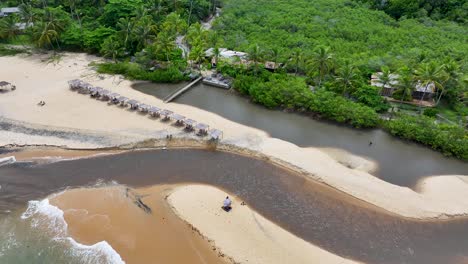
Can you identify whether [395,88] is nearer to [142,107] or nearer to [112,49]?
[142,107]

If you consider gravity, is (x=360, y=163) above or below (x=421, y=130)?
below

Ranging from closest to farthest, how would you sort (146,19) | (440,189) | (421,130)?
(440,189) → (421,130) → (146,19)

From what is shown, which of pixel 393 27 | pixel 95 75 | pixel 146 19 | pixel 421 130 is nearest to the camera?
pixel 421 130

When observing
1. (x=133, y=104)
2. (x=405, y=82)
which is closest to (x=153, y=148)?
(x=133, y=104)

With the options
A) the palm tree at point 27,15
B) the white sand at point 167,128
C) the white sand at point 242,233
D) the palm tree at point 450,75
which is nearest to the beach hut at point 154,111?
the white sand at point 167,128

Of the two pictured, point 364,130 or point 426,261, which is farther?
point 364,130

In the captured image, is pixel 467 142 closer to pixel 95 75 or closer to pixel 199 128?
pixel 199 128

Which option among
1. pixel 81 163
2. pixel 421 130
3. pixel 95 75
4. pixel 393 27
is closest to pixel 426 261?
pixel 421 130
